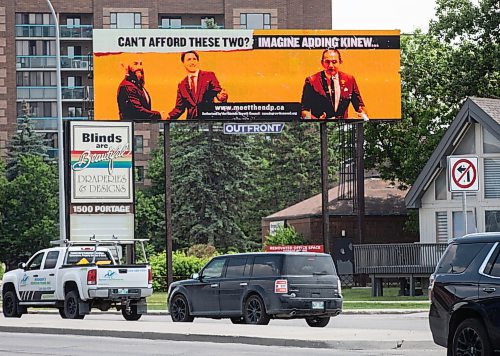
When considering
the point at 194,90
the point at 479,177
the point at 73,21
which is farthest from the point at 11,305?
the point at 73,21

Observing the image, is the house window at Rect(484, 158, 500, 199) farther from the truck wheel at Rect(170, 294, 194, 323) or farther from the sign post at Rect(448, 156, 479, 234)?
A: the sign post at Rect(448, 156, 479, 234)

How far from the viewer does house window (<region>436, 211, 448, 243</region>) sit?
44.5 m

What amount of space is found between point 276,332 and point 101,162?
24.8 metres

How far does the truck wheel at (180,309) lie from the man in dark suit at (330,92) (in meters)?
20.5

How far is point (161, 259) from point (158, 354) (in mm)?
33407

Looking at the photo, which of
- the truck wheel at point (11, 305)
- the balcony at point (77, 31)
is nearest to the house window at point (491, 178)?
the truck wheel at point (11, 305)

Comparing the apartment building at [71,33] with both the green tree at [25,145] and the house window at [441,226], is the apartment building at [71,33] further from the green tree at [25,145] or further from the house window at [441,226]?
the house window at [441,226]

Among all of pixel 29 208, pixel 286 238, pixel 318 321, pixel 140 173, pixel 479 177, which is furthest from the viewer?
pixel 140 173

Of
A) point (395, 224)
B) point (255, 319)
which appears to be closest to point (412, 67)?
point (395, 224)

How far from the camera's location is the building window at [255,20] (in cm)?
10975

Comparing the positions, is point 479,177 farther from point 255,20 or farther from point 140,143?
point 255,20

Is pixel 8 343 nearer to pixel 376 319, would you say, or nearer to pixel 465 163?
pixel 465 163

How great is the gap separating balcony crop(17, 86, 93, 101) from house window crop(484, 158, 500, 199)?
226ft

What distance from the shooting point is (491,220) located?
42.7 m
